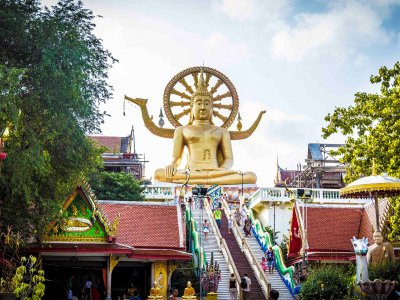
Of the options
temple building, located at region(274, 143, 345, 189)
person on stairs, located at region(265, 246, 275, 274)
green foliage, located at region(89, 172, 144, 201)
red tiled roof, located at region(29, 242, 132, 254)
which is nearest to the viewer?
red tiled roof, located at region(29, 242, 132, 254)

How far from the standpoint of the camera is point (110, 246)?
1967 cm

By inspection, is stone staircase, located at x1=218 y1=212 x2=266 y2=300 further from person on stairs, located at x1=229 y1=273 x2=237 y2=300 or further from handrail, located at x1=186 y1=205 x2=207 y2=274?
handrail, located at x1=186 y1=205 x2=207 y2=274

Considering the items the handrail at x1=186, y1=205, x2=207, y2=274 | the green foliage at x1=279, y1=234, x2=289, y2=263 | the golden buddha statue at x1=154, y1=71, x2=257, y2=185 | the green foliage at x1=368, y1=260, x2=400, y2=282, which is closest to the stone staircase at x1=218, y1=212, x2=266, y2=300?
the handrail at x1=186, y1=205, x2=207, y2=274

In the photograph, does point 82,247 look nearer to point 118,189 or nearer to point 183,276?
point 183,276

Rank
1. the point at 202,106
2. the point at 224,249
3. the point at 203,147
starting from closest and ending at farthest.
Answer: the point at 224,249 → the point at 202,106 → the point at 203,147

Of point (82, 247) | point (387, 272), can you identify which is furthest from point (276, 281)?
point (387, 272)

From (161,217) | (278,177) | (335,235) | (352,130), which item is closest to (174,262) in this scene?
(161,217)

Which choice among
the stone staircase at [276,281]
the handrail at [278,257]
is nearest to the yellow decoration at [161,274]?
the stone staircase at [276,281]

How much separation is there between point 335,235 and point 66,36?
11537mm

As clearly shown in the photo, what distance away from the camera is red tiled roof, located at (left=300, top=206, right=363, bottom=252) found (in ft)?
75.0

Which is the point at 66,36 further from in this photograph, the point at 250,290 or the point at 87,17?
the point at 250,290

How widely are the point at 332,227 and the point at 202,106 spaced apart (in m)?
8.46

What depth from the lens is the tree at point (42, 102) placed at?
52.2 ft

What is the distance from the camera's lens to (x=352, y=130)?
22594 mm
